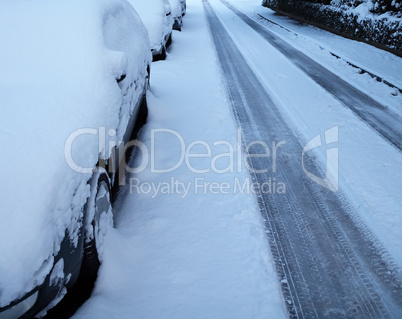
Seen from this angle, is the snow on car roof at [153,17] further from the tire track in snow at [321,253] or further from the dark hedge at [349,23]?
the dark hedge at [349,23]

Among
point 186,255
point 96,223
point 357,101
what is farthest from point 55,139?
point 357,101

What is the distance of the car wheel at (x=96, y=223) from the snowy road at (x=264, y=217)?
132 millimetres

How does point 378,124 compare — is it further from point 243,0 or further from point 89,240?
point 243,0

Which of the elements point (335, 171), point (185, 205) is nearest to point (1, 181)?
point (185, 205)

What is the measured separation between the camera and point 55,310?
2.21 meters

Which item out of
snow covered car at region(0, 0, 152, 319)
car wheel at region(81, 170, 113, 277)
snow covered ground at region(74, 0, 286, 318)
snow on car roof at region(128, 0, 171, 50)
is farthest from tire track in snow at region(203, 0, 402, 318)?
snow on car roof at region(128, 0, 171, 50)

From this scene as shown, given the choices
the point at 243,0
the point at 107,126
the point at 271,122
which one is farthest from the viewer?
the point at 243,0

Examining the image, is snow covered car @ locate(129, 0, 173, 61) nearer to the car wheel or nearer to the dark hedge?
the car wheel

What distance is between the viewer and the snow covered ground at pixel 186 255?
7.71ft

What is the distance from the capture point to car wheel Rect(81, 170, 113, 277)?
2.23 meters

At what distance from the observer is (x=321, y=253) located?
114 inches

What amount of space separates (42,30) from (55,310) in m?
2.77

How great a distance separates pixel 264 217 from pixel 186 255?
3.36 ft

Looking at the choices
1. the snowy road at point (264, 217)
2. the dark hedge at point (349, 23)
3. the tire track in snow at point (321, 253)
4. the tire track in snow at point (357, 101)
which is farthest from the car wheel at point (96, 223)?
the dark hedge at point (349, 23)
